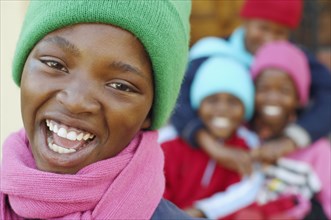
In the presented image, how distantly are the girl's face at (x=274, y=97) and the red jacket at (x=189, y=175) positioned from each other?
203mm

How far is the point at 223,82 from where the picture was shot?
2824 millimetres

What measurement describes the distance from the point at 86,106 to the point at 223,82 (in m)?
1.55

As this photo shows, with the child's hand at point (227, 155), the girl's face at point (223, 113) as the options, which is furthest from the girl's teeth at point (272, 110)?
the child's hand at point (227, 155)

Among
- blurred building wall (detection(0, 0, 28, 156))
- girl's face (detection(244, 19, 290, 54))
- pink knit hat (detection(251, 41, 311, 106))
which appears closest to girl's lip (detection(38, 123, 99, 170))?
blurred building wall (detection(0, 0, 28, 156))

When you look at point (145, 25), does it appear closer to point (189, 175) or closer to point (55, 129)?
point (55, 129)

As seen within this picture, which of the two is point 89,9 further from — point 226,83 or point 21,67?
point 226,83

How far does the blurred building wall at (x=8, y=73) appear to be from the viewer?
2117 millimetres

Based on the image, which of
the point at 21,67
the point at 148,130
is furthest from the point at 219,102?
the point at 21,67

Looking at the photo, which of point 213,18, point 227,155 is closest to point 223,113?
point 227,155

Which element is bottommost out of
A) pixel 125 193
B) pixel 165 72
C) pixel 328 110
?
pixel 328 110

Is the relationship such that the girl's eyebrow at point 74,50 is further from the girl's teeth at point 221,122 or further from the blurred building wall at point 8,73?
the girl's teeth at point 221,122

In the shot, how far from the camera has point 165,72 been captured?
1.51 metres

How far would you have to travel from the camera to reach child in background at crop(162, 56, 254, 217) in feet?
9.23

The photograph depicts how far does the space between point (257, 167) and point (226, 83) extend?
44cm
